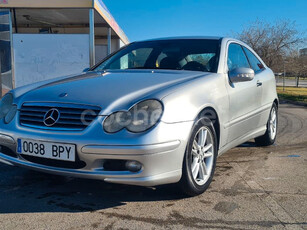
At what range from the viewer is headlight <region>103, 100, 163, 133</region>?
2.43 m

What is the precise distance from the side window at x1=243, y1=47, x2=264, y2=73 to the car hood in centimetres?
149

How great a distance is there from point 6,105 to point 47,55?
1057 centimetres

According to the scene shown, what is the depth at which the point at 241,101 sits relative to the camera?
12.0ft

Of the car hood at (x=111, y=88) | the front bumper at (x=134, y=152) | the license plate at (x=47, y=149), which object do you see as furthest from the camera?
the car hood at (x=111, y=88)

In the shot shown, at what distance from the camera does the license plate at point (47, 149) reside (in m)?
2.46

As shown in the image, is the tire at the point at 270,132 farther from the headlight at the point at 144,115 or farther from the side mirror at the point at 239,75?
the headlight at the point at 144,115

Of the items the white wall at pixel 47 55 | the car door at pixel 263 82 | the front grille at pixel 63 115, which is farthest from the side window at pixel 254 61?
the white wall at pixel 47 55

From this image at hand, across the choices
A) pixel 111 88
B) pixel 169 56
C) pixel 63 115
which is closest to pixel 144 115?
pixel 111 88

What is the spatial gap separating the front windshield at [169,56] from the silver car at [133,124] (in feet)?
0.11

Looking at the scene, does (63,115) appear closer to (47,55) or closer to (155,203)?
(155,203)

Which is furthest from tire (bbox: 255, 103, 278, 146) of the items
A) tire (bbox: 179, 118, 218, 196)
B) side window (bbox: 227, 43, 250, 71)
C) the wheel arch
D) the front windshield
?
tire (bbox: 179, 118, 218, 196)

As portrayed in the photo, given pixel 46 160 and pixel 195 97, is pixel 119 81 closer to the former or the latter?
pixel 195 97

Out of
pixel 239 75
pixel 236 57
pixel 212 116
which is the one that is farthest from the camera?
pixel 236 57

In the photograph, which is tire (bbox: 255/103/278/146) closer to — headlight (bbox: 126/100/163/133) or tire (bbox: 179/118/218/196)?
tire (bbox: 179/118/218/196)
